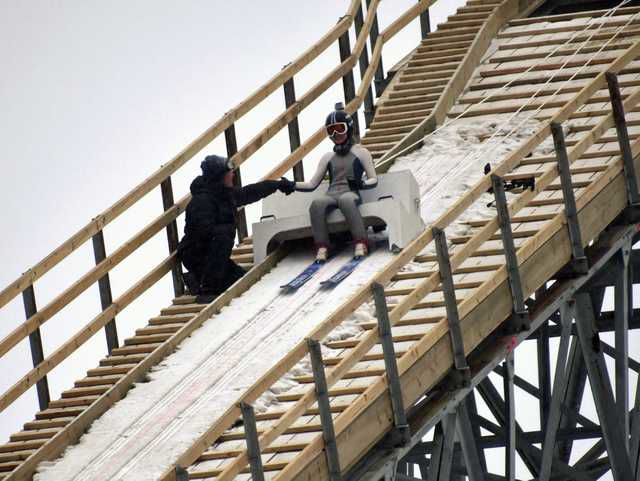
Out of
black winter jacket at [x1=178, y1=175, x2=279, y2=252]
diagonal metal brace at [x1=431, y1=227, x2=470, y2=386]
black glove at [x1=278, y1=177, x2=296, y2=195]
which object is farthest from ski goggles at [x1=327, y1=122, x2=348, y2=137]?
diagonal metal brace at [x1=431, y1=227, x2=470, y2=386]

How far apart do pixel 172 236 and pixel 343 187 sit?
70.1 inches

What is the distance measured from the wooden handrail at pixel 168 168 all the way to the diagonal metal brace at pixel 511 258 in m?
3.89

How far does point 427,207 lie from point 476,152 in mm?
1361

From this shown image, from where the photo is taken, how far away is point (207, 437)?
579 inches

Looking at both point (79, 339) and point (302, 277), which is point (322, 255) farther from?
point (79, 339)

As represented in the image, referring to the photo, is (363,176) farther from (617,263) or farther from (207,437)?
(207,437)

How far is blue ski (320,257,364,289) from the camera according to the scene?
19.2 meters

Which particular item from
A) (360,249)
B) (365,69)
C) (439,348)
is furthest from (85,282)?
(365,69)

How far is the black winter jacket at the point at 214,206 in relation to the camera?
20.5 metres

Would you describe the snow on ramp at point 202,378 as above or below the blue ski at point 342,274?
below

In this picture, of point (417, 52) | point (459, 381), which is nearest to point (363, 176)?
point (459, 381)

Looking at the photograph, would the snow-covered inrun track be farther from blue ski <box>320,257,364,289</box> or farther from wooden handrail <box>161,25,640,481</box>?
wooden handrail <box>161,25,640,481</box>

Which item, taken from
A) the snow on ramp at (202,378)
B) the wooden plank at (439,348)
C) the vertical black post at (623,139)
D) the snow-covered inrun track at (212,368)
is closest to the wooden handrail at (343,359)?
the wooden plank at (439,348)

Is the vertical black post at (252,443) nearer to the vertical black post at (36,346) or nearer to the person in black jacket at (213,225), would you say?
the vertical black post at (36,346)
